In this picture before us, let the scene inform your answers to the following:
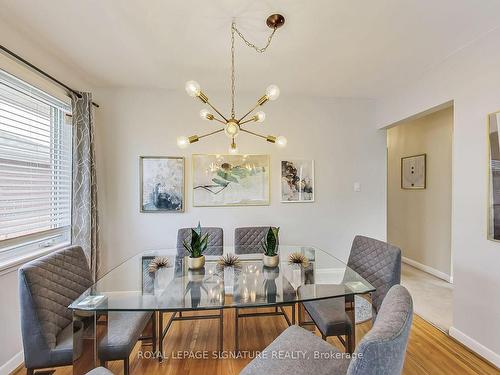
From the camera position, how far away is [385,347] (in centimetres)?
75

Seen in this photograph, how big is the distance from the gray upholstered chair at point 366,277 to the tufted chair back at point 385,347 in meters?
0.73

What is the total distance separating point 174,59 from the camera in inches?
91.9

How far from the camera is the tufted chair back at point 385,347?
2.42 ft

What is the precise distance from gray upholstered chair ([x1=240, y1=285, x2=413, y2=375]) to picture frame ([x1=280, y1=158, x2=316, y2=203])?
6.67 ft

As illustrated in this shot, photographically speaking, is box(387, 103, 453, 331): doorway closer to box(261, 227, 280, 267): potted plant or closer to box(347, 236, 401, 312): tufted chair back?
box(347, 236, 401, 312): tufted chair back

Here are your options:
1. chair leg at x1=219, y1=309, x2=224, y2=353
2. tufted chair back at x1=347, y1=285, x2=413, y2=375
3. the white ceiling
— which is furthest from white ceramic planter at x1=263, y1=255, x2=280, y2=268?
the white ceiling

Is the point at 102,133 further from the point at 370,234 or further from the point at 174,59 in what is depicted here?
the point at 370,234

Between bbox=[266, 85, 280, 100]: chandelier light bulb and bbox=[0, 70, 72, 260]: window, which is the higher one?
bbox=[266, 85, 280, 100]: chandelier light bulb

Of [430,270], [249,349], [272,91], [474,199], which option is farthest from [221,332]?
[430,270]

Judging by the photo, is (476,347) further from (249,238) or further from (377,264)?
(249,238)

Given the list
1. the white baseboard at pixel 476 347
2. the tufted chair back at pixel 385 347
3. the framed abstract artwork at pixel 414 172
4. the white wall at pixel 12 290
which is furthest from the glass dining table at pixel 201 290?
the framed abstract artwork at pixel 414 172

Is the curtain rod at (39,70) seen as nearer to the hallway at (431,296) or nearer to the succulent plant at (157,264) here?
the succulent plant at (157,264)

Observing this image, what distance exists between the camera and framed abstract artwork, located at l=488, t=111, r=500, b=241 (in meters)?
1.81

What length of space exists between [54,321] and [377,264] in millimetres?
2119
